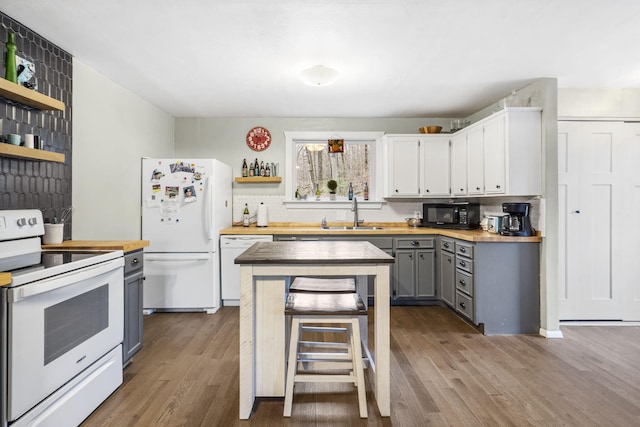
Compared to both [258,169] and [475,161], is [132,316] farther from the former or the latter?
[475,161]

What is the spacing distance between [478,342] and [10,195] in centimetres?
366

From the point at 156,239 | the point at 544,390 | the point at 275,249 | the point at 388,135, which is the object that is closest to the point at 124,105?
the point at 156,239

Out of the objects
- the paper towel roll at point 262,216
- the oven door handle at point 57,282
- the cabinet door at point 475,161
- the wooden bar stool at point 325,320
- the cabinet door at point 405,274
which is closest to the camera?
the oven door handle at point 57,282

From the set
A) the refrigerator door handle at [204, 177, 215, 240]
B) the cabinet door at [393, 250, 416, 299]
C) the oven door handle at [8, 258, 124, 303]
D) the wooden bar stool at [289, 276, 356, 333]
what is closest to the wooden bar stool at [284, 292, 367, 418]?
the wooden bar stool at [289, 276, 356, 333]

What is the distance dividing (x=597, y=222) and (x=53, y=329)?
14.5ft

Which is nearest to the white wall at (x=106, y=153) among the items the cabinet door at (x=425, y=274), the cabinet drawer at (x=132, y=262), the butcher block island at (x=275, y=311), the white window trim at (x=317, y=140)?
the cabinet drawer at (x=132, y=262)

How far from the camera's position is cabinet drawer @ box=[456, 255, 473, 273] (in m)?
3.34

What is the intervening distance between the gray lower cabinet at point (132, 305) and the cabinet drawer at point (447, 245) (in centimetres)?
299

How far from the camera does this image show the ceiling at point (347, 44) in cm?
212

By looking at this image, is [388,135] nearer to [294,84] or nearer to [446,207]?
[446,207]

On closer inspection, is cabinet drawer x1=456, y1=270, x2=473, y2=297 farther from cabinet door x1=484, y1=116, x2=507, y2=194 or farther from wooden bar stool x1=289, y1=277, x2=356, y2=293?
wooden bar stool x1=289, y1=277, x2=356, y2=293

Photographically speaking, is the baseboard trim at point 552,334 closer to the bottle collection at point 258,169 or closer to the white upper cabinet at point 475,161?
the white upper cabinet at point 475,161

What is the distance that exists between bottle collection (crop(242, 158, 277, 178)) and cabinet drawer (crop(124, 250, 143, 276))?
218cm

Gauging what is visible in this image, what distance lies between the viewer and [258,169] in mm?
4652
